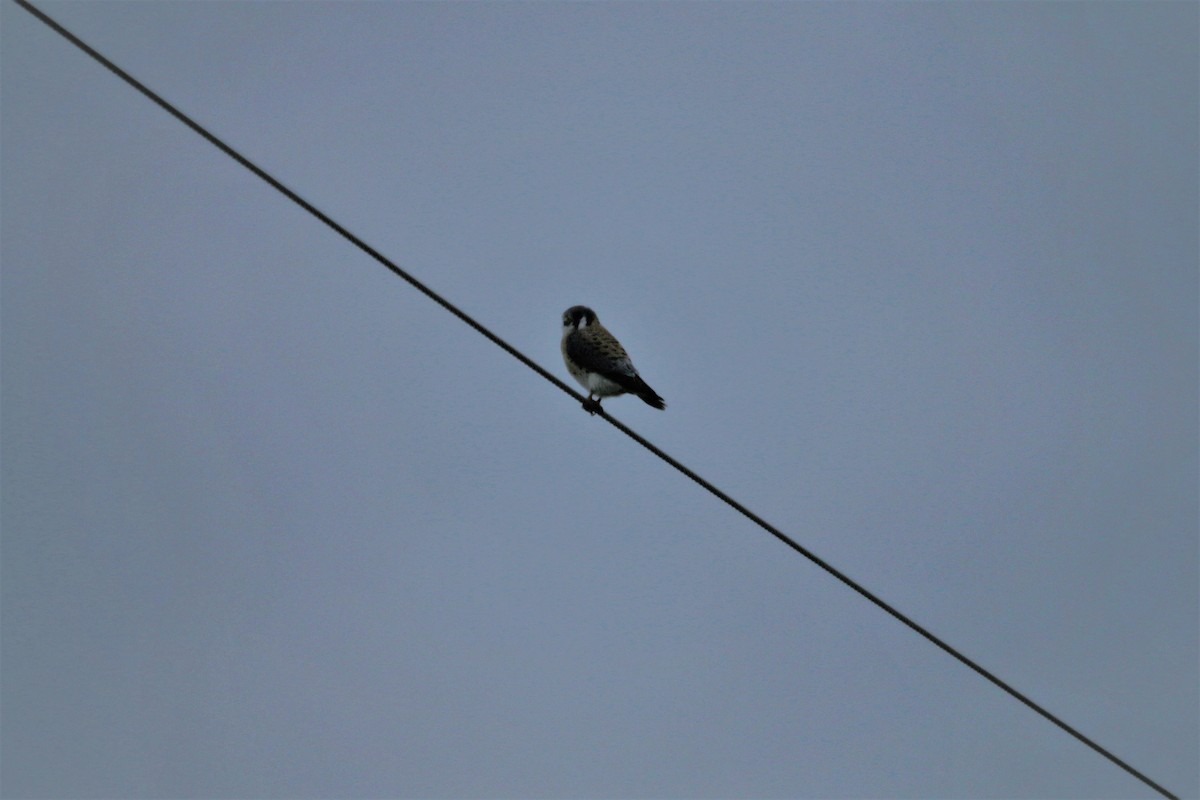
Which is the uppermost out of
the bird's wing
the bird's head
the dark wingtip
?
the bird's head

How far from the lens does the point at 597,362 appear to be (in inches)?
538

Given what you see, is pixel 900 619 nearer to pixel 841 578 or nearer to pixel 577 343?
pixel 841 578

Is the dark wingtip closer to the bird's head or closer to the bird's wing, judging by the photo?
the bird's wing

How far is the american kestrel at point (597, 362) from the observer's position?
13195mm

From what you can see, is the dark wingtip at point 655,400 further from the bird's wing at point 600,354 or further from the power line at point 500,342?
the power line at point 500,342

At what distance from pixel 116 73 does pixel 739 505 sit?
332 centimetres

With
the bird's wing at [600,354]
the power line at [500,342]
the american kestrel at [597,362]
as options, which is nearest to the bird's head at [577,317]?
the american kestrel at [597,362]

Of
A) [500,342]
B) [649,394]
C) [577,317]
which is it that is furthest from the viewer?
[577,317]

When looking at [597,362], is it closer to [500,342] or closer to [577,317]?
[577,317]

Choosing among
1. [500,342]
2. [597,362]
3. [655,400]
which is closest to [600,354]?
[597,362]

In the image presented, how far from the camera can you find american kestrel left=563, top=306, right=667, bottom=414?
520 inches

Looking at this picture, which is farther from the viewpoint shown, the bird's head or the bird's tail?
the bird's head

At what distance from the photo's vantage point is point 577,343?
1431 centimetres

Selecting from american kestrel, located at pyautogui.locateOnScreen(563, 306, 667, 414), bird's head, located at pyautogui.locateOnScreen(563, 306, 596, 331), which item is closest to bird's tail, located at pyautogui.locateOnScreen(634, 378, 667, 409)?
american kestrel, located at pyautogui.locateOnScreen(563, 306, 667, 414)
